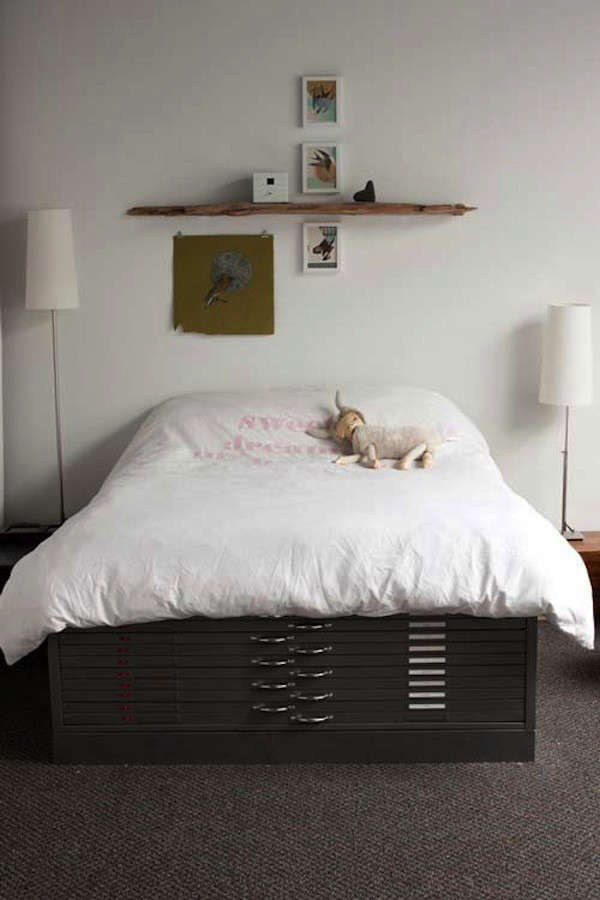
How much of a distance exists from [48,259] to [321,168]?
1067mm

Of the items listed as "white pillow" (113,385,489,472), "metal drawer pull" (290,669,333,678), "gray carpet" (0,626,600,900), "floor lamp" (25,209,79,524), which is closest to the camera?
"gray carpet" (0,626,600,900)

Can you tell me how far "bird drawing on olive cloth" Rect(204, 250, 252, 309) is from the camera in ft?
14.5

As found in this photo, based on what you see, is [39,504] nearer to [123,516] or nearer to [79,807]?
[123,516]

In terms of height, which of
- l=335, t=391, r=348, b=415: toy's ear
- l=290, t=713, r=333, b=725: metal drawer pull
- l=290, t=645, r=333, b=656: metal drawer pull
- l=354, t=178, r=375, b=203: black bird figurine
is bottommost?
l=290, t=713, r=333, b=725: metal drawer pull

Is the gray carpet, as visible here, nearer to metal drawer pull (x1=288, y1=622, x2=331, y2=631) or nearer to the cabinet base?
the cabinet base

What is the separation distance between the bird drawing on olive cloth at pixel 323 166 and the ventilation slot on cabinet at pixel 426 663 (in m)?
1.96

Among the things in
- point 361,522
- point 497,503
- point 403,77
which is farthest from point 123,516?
point 403,77

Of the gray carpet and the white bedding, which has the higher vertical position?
the white bedding

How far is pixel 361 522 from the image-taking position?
122 inches

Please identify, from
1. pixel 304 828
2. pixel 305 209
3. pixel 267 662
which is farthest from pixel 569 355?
pixel 304 828

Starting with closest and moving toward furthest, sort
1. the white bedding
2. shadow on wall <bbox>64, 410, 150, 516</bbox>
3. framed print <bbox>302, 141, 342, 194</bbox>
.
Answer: the white bedding < framed print <bbox>302, 141, 342, 194</bbox> < shadow on wall <bbox>64, 410, 150, 516</bbox>

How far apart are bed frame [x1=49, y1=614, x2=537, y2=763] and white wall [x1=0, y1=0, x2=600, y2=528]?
1610mm

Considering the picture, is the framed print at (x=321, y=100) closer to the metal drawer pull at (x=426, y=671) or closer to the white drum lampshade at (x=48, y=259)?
the white drum lampshade at (x=48, y=259)

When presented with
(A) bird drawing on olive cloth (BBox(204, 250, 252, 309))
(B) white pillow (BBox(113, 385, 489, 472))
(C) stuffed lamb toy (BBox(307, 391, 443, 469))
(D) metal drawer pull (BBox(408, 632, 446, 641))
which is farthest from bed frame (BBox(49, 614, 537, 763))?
(A) bird drawing on olive cloth (BBox(204, 250, 252, 309))
